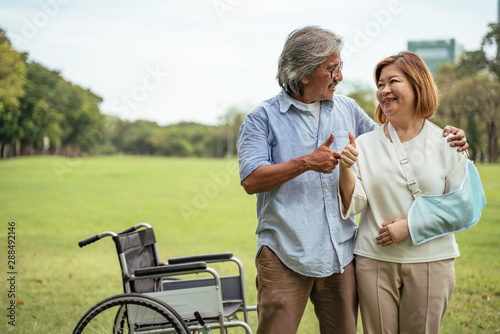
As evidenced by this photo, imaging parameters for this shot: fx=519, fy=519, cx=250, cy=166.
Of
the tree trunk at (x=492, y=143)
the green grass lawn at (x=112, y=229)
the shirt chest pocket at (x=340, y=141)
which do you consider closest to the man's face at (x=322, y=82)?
the shirt chest pocket at (x=340, y=141)

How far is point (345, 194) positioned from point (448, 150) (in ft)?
1.48

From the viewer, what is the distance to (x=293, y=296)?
7.58 ft

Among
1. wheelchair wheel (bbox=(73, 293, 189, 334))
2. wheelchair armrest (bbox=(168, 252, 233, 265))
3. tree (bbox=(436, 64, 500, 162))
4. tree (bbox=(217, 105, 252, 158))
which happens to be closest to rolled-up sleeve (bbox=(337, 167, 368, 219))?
wheelchair wheel (bbox=(73, 293, 189, 334))

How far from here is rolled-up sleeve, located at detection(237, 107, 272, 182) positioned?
2225mm

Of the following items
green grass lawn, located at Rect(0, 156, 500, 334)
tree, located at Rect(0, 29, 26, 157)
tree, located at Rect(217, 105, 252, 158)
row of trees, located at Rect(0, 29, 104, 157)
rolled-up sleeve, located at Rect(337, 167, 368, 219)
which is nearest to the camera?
rolled-up sleeve, located at Rect(337, 167, 368, 219)

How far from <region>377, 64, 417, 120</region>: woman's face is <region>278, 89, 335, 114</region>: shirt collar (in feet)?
0.89

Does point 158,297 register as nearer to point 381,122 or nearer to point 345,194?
point 345,194

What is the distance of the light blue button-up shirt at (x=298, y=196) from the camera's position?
2.26m

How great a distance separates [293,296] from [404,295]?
48 centimetres

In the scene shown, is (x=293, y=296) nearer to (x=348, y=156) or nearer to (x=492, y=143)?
(x=348, y=156)

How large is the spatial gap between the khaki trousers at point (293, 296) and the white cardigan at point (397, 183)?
0.20m

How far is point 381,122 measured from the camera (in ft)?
7.88

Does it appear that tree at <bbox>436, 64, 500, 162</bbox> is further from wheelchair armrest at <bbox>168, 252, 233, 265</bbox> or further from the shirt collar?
the shirt collar

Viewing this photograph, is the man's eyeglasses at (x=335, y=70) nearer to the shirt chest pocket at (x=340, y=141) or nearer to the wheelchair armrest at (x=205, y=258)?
the shirt chest pocket at (x=340, y=141)
